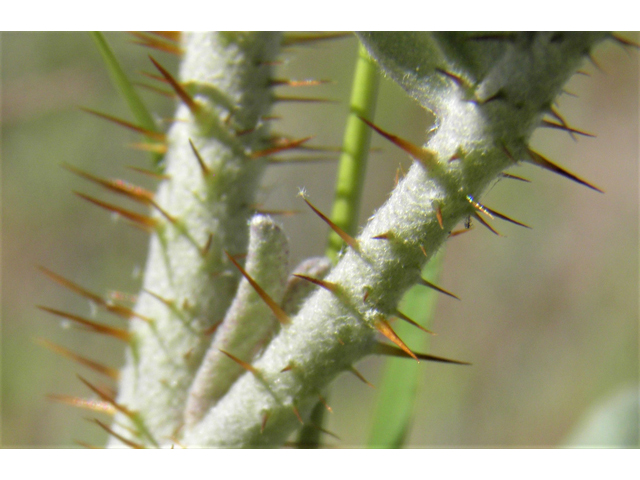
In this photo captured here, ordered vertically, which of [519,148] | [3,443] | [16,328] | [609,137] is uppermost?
[609,137]

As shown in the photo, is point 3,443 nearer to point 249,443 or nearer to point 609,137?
point 249,443

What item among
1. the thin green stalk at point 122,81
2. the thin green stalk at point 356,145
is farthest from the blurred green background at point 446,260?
the thin green stalk at point 356,145

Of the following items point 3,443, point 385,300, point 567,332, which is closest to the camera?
point 385,300

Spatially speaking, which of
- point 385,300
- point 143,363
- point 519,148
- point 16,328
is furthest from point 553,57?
point 16,328

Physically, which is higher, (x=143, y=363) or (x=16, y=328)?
(x=16, y=328)

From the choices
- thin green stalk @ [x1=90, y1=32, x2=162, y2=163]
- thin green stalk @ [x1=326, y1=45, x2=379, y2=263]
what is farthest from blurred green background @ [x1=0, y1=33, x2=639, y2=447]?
thin green stalk @ [x1=326, y1=45, x2=379, y2=263]

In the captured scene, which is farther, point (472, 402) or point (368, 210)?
point (368, 210)
